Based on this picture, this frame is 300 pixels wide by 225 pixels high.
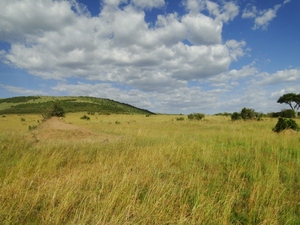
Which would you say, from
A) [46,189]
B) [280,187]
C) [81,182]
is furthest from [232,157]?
[46,189]

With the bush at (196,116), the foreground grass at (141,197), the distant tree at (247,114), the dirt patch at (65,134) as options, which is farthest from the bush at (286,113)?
the foreground grass at (141,197)

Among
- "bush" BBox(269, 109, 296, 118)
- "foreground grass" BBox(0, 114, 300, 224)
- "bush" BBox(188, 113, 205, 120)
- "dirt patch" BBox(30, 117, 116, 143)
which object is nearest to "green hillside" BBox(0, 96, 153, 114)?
"bush" BBox(188, 113, 205, 120)

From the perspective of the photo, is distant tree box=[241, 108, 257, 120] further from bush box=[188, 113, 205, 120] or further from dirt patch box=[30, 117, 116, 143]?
dirt patch box=[30, 117, 116, 143]

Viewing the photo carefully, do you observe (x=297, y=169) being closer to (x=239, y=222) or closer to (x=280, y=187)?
(x=280, y=187)

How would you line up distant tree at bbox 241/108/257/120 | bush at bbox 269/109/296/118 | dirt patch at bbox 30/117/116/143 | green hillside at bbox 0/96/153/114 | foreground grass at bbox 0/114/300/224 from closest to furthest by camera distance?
foreground grass at bbox 0/114/300/224, dirt patch at bbox 30/117/116/143, distant tree at bbox 241/108/257/120, bush at bbox 269/109/296/118, green hillside at bbox 0/96/153/114

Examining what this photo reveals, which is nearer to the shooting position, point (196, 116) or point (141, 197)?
point (141, 197)

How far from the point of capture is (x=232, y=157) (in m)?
6.51

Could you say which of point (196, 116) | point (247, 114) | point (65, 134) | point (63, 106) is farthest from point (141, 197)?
point (63, 106)

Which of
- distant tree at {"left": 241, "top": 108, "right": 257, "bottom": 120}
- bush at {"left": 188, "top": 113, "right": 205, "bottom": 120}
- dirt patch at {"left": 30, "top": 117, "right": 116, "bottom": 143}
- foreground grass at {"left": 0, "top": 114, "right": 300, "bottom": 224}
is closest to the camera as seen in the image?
foreground grass at {"left": 0, "top": 114, "right": 300, "bottom": 224}

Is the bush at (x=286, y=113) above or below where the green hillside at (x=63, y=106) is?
below

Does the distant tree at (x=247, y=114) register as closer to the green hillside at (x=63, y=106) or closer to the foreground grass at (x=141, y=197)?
the foreground grass at (x=141, y=197)

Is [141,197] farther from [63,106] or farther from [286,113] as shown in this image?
[63,106]

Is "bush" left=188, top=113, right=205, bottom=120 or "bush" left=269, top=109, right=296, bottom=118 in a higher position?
"bush" left=269, top=109, right=296, bottom=118

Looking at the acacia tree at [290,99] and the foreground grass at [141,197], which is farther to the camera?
the acacia tree at [290,99]
